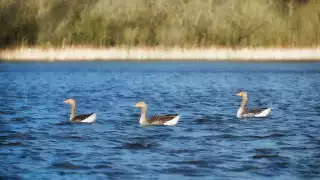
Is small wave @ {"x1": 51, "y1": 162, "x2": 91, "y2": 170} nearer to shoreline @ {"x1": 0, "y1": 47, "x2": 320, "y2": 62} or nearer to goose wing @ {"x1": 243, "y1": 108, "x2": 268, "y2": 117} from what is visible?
goose wing @ {"x1": 243, "y1": 108, "x2": 268, "y2": 117}

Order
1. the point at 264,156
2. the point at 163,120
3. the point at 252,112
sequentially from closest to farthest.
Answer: the point at 264,156 < the point at 163,120 < the point at 252,112

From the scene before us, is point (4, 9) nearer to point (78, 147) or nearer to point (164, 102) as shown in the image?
point (164, 102)

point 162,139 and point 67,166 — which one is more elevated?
point 67,166

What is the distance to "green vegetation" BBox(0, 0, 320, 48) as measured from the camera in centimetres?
10094

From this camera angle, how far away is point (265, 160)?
2186 cm

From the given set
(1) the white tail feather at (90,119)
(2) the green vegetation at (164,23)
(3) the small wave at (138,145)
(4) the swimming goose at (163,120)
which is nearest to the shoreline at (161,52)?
(2) the green vegetation at (164,23)

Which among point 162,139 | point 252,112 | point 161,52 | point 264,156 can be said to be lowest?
point 161,52

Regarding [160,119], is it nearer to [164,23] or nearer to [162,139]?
[162,139]

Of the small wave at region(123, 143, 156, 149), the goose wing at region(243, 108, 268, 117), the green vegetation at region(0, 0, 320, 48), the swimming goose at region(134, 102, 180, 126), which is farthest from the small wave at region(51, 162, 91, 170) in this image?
the green vegetation at region(0, 0, 320, 48)

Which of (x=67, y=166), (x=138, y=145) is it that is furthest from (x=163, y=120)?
(x=67, y=166)

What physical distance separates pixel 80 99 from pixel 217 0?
66.8m

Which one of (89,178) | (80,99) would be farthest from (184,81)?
(89,178)

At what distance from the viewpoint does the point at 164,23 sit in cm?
10812

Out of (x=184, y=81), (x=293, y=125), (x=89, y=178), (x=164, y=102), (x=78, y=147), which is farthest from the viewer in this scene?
(x=184, y=81)
